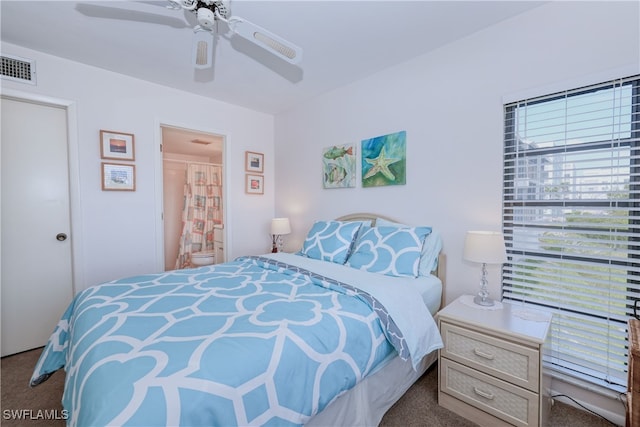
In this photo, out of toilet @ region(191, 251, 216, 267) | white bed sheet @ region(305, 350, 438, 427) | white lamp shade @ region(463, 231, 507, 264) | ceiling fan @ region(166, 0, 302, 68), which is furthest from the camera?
toilet @ region(191, 251, 216, 267)

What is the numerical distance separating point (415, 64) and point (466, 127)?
28.9 inches

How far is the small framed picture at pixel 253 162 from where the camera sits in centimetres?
353

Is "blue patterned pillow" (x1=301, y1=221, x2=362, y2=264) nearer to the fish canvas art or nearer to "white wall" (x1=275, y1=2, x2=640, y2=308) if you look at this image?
"white wall" (x1=275, y1=2, x2=640, y2=308)

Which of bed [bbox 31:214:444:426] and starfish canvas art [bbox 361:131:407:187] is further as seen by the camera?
starfish canvas art [bbox 361:131:407:187]

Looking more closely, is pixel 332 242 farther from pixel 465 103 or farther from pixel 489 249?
pixel 465 103

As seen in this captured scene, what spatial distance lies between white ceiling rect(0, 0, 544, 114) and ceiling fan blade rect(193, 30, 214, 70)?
33 centimetres

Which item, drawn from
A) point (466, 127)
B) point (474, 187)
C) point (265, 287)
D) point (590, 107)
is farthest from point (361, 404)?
point (590, 107)

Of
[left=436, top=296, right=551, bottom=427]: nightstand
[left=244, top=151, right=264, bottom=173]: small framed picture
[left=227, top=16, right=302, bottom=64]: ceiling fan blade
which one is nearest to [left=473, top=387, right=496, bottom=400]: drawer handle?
[left=436, top=296, right=551, bottom=427]: nightstand

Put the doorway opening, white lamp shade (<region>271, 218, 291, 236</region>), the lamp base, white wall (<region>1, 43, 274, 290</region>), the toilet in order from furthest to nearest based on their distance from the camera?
the doorway opening
the toilet
white lamp shade (<region>271, 218, 291, 236</region>)
white wall (<region>1, 43, 274, 290</region>)
the lamp base

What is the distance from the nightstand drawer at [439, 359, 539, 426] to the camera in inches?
53.6

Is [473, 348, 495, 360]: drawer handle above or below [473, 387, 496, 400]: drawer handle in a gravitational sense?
above

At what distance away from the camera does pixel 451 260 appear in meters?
2.13

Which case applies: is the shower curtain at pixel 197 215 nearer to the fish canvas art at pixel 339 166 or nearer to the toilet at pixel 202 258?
the toilet at pixel 202 258

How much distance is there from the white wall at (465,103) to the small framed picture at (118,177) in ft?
6.74
